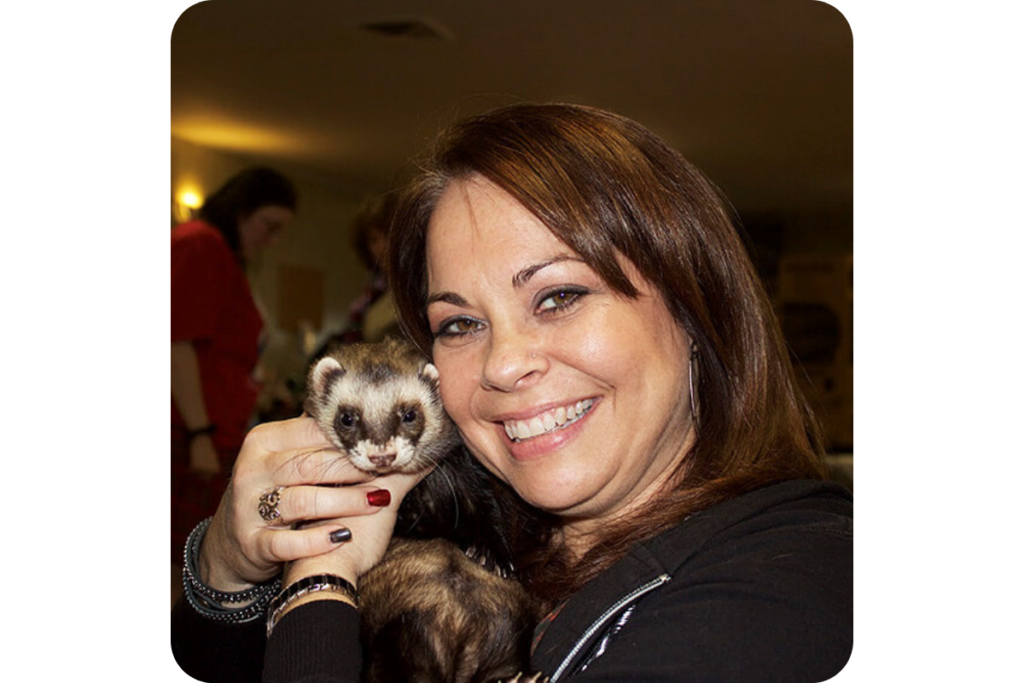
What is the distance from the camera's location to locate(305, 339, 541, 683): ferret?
1.01 m

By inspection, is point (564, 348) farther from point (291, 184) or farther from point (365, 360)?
point (291, 184)

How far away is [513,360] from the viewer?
918 millimetres

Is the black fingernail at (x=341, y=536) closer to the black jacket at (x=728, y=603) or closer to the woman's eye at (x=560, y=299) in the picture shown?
the black jacket at (x=728, y=603)

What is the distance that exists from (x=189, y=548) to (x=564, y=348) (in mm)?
717

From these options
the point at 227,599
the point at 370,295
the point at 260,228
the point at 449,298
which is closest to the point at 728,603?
the point at 449,298

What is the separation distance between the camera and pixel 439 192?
1094 mm

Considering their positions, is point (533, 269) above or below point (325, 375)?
above

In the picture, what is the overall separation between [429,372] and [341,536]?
12.1 inches

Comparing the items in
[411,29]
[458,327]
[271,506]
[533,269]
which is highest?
[411,29]

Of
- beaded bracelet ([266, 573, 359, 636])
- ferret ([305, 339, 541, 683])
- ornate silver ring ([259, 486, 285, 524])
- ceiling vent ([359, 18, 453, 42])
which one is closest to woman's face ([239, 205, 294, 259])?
ferret ([305, 339, 541, 683])

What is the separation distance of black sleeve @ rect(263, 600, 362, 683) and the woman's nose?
33cm

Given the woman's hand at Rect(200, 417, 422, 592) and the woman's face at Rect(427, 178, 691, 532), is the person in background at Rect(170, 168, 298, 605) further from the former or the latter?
the woman's face at Rect(427, 178, 691, 532)

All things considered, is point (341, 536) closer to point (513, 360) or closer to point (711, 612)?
point (513, 360)

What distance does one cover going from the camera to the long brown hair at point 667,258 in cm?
93
